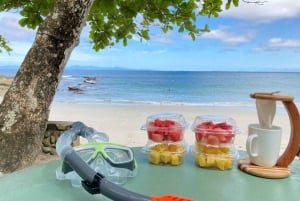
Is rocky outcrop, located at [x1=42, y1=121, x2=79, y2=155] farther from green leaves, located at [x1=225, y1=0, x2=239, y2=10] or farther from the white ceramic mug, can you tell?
the white ceramic mug

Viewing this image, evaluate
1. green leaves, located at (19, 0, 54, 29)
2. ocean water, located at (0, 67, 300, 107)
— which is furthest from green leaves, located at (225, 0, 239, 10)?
ocean water, located at (0, 67, 300, 107)

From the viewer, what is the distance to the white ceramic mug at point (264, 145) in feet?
3.33

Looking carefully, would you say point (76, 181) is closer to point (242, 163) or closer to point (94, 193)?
point (94, 193)

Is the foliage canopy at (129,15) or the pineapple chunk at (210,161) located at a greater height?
the foliage canopy at (129,15)

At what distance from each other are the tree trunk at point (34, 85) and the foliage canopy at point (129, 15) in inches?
28.0

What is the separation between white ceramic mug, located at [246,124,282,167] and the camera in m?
1.01

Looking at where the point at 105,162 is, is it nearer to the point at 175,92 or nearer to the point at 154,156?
the point at 154,156

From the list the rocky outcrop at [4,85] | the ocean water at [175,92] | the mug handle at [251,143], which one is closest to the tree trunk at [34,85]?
the mug handle at [251,143]

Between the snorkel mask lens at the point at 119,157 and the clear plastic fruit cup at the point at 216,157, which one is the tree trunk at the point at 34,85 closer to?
the snorkel mask lens at the point at 119,157

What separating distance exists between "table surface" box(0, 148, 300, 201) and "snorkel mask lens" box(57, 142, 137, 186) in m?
0.03

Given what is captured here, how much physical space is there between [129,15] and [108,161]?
1.77 m

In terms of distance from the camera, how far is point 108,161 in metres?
0.88

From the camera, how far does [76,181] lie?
0.88 metres

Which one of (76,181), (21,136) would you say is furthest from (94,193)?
(21,136)
